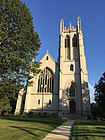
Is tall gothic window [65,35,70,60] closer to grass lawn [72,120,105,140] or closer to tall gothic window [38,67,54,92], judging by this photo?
tall gothic window [38,67,54,92]

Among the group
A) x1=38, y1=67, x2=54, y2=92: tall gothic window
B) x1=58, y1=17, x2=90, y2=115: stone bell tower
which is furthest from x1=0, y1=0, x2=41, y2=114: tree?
x1=38, y1=67, x2=54, y2=92: tall gothic window

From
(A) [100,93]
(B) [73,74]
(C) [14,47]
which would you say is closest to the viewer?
(C) [14,47]

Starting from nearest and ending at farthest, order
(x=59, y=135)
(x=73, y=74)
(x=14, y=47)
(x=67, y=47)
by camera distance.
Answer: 1. (x=59, y=135)
2. (x=14, y=47)
3. (x=73, y=74)
4. (x=67, y=47)

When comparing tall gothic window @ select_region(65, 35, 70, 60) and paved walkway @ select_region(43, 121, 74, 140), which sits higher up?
tall gothic window @ select_region(65, 35, 70, 60)

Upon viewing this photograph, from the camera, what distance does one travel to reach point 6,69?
14.6m

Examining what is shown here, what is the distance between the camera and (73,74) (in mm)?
42625

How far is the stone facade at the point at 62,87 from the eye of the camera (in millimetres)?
39000

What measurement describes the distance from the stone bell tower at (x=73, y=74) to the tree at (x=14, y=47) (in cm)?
2438

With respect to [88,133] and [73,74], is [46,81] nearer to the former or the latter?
[73,74]

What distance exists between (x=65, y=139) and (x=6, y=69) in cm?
881

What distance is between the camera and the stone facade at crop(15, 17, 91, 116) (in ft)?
128

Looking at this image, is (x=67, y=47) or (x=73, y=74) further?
(x=67, y=47)

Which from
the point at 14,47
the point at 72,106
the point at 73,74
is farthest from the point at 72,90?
the point at 14,47

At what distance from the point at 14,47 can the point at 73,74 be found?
95.2 ft
